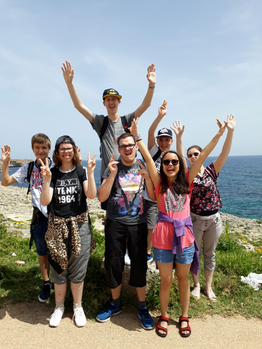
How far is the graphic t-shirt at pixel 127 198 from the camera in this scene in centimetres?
390

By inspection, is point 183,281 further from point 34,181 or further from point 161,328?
point 34,181

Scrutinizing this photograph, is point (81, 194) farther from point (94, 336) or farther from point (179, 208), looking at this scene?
point (94, 336)

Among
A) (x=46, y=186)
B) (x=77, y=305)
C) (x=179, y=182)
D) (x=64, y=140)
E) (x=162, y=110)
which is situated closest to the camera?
(x=46, y=186)

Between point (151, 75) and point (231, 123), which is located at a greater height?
point (151, 75)

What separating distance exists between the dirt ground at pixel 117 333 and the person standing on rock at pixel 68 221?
0.70 feet

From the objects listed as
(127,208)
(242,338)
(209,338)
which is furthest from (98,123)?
(242,338)

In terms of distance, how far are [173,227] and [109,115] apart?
93.4 inches

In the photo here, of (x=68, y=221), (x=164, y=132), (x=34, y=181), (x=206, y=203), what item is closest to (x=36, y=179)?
(x=34, y=181)

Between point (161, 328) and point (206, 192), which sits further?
point (206, 192)

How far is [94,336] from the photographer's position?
150 inches

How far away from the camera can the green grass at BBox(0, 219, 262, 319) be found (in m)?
4.54

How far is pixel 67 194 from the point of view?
3883mm

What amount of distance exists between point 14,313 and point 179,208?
3607 millimetres

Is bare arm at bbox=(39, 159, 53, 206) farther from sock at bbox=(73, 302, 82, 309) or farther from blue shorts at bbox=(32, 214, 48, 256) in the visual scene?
sock at bbox=(73, 302, 82, 309)
